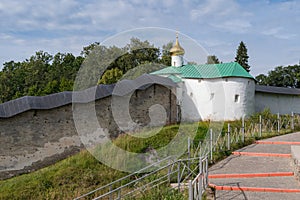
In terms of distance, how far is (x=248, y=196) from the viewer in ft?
19.4

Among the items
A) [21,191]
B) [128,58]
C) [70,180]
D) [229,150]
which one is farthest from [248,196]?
[128,58]

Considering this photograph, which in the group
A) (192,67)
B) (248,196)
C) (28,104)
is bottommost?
(248,196)

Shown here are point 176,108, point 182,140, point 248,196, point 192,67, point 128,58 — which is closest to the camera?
point 248,196

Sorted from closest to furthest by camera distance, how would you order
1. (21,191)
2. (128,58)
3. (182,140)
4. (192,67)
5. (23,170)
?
1. (21,191)
2. (23,170)
3. (182,140)
4. (192,67)
5. (128,58)

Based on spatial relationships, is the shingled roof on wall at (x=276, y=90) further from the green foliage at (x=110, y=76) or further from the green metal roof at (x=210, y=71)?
the green foliage at (x=110, y=76)

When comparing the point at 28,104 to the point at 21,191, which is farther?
the point at 28,104

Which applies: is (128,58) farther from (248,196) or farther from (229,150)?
(248,196)

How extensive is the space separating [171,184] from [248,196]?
2.51m

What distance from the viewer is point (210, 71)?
1848 cm

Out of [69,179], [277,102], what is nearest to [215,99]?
[277,102]

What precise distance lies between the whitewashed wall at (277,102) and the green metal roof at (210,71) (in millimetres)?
2758

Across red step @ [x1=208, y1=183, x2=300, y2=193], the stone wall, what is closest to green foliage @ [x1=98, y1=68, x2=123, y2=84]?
the stone wall

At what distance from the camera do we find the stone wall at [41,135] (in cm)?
1177

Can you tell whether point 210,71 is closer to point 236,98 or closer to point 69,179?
point 236,98
